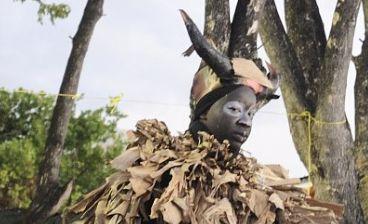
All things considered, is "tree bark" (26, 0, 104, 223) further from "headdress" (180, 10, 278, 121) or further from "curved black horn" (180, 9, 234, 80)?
"curved black horn" (180, 9, 234, 80)

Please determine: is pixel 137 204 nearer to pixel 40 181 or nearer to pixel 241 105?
pixel 241 105

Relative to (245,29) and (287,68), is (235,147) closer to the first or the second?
(245,29)

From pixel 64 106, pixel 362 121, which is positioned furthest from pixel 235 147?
pixel 64 106

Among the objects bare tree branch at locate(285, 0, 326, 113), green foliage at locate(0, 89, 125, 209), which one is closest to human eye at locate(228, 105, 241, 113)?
bare tree branch at locate(285, 0, 326, 113)

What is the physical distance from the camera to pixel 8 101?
1161 centimetres

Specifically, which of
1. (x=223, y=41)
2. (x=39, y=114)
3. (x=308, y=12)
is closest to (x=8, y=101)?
(x=39, y=114)

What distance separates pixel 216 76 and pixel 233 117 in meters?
0.22

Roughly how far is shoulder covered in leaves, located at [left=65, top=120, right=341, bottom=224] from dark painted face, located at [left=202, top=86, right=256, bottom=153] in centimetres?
12

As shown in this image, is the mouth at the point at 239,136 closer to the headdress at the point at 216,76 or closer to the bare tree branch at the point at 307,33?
the headdress at the point at 216,76

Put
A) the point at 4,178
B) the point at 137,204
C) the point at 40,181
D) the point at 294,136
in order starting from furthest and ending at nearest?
the point at 4,178, the point at 40,181, the point at 294,136, the point at 137,204

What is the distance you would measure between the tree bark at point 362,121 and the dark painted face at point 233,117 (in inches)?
145

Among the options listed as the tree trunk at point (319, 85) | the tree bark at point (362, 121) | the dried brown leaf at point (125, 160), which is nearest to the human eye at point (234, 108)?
the dried brown leaf at point (125, 160)

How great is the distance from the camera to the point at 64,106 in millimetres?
9203

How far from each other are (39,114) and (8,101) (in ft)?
1.61
